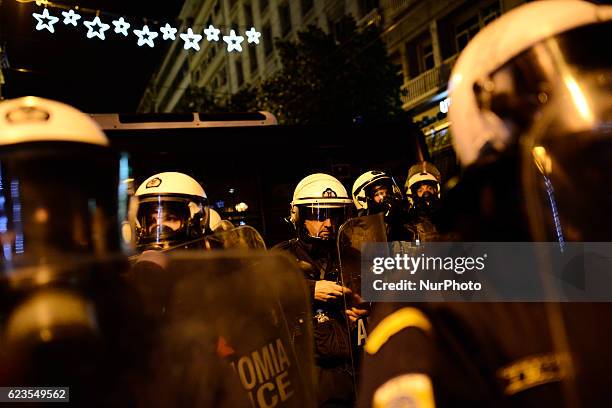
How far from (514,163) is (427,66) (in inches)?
877

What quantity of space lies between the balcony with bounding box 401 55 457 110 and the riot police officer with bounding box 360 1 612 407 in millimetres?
18692

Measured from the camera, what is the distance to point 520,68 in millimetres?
1445

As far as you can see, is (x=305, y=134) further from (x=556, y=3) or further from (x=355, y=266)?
(x=556, y=3)

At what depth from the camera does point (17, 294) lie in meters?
1.39

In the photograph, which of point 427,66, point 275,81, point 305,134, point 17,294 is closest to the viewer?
point 17,294

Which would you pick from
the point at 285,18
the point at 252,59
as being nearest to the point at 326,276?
the point at 285,18

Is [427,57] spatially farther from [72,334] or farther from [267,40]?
[72,334]

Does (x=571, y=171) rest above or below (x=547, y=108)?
below

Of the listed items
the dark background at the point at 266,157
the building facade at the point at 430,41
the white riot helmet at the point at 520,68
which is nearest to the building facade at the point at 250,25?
the building facade at the point at 430,41

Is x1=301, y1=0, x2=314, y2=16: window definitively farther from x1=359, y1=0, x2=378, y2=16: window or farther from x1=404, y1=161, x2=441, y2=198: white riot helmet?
x1=404, y1=161, x2=441, y2=198: white riot helmet

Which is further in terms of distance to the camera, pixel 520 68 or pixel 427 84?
pixel 427 84

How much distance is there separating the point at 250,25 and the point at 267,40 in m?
3.71

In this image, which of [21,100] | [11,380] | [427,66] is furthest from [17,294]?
[427,66]

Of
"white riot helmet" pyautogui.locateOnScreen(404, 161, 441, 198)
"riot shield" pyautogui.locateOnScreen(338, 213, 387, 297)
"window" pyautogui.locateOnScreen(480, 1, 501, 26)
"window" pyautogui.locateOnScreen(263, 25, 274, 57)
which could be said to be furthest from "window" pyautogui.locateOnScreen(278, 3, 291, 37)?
"riot shield" pyautogui.locateOnScreen(338, 213, 387, 297)
